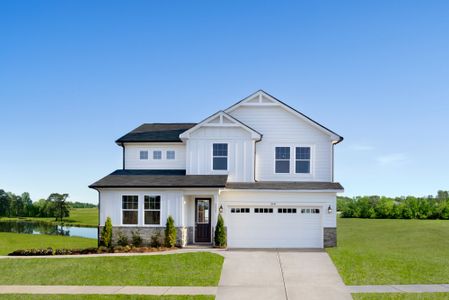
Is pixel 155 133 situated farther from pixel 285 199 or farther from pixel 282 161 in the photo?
pixel 285 199

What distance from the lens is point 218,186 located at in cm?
2072

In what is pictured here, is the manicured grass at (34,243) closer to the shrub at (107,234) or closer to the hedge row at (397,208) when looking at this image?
the shrub at (107,234)

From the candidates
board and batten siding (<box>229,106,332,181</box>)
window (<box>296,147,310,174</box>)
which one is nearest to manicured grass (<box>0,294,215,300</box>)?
board and batten siding (<box>229,106,332,181</box>)

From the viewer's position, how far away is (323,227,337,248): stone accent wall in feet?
69.7

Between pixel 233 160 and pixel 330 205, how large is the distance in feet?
17.3

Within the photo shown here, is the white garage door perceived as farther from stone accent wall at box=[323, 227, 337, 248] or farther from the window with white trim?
the window with white trim

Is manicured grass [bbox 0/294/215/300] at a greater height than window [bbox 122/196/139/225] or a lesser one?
lesser

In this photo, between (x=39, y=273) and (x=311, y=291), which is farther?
(x=39, y=273)

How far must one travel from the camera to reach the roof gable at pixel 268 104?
22906mm

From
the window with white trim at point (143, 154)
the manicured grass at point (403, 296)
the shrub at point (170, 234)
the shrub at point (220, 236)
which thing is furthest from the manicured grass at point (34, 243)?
the manicured grass at point (403, 296)

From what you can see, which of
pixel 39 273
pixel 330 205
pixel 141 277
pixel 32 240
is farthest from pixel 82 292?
pixel 32 240

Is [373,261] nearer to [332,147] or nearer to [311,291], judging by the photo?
[311,291]

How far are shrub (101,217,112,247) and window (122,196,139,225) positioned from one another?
2.51 ft

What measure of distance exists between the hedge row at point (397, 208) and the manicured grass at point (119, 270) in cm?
3441
